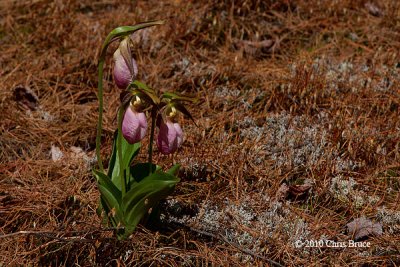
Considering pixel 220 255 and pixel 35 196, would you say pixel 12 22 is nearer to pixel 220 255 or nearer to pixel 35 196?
pixel 35 196

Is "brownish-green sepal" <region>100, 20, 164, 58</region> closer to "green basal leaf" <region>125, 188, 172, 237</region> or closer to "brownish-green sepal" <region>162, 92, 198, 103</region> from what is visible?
"brownish-green sepal" <region>162, 92, 198, 103</region>

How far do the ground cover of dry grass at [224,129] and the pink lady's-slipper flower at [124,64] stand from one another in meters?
0.55

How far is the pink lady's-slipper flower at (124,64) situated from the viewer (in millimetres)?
1993

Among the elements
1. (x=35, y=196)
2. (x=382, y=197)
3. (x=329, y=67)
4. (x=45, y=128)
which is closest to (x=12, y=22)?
(x=45, y=128)

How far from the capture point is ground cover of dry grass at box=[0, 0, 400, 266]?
7.43 feet

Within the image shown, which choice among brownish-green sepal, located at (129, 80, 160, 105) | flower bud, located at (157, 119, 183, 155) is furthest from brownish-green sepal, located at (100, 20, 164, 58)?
flower bud, located at (157, 119, 183, 155)

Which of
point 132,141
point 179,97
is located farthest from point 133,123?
point 179,97

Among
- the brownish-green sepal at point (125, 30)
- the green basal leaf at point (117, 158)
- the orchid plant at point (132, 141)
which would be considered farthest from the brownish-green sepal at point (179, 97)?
the green basal leaf at point (117, 158)

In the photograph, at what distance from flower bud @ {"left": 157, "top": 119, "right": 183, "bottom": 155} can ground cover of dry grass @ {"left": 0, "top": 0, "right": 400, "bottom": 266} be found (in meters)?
0.36

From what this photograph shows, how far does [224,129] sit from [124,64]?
1.05 m

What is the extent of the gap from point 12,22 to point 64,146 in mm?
1244

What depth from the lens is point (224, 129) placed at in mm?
2971

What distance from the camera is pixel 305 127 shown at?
2900 mm

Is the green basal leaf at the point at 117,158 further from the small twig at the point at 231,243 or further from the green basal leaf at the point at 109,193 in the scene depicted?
the small twig at the point at 231,243
